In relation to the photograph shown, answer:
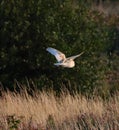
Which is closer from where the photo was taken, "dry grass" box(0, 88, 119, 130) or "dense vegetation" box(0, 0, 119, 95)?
"dry grass" box(0, 88, 119, 130)

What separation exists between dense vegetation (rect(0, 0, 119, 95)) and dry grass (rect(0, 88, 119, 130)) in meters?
1.15

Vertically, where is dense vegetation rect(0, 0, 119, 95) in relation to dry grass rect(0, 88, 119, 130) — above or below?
above

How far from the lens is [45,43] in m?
15.1

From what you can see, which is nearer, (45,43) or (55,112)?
(55,112)

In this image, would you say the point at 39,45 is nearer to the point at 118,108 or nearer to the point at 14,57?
the point at 14,57

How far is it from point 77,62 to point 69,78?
38cm

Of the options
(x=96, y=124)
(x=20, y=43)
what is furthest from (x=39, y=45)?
(x=96, y=124)

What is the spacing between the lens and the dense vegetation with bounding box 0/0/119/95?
14969 mm

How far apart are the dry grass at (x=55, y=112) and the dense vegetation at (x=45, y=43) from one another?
1151 millimetres

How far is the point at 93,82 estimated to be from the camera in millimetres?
15289

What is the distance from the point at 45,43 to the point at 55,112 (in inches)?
130

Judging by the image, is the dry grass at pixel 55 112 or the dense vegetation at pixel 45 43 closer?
the dry grass at pixel 55 112

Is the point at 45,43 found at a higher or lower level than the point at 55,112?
higher

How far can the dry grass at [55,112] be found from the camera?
10.5 m
